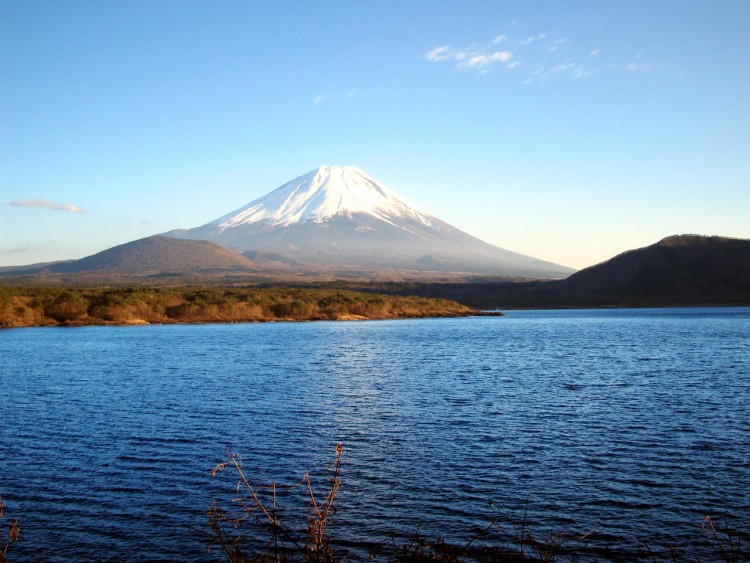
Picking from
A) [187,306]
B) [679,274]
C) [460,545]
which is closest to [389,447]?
[460,545]

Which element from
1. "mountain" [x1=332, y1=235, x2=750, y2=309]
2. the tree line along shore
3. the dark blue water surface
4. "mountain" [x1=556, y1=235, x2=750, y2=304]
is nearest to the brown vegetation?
the dark blue water surface

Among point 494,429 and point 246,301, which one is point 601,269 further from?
point 494,429

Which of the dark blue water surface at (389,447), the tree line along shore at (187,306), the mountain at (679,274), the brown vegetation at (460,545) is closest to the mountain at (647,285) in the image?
the mountain at (679,274)

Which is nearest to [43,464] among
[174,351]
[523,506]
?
[523,506]

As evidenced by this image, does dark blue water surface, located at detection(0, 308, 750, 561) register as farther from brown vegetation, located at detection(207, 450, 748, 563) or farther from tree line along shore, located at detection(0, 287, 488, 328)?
tree line along shore, located at detection(0, 287, 488, 328)

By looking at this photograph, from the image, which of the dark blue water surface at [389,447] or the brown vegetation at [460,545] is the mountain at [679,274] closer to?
the dark blue water surface at [389,447]
